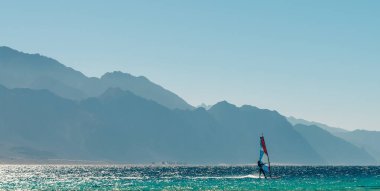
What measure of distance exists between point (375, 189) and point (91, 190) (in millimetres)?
52089

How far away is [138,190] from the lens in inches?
4407

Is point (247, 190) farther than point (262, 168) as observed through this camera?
No

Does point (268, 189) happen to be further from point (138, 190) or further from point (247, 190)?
point (138, 190)

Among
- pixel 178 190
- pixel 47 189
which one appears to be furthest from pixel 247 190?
pixel 47 189

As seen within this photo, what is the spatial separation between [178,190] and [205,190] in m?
4.91

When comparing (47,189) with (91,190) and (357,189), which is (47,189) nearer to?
(91,190)

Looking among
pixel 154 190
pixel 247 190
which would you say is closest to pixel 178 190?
pixel 154 190

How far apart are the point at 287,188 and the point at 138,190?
1102 inches

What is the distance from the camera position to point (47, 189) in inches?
4587

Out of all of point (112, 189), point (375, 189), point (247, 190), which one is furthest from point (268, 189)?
point (112, 189)

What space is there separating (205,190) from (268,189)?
11.7 meters

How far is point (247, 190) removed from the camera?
110 meters

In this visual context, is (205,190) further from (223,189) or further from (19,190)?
(19,190)

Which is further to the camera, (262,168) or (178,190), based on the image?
(262,168)
